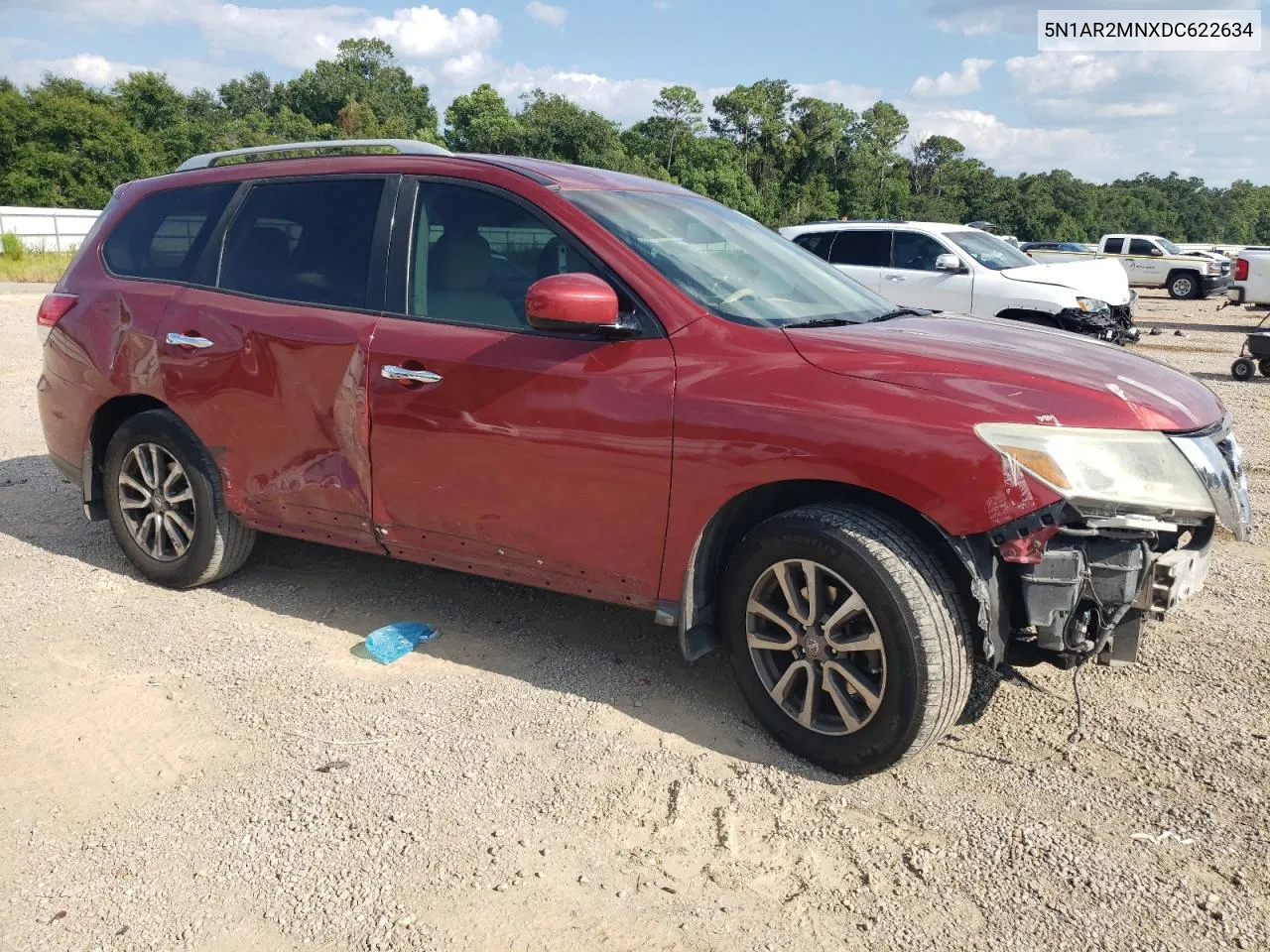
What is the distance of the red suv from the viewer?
3.00 meters

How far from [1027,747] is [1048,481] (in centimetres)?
108

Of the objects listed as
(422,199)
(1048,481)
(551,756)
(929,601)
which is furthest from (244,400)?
(1048,481)

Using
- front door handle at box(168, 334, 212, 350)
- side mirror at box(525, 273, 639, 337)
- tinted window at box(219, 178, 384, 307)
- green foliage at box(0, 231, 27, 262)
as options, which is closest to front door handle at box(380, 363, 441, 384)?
tinted window at box(219, 178, 384, 307)

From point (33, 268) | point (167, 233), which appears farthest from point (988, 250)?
point (33, 268)

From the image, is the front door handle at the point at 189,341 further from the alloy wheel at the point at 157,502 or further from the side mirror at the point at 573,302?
the side mirror at the point at 573,302

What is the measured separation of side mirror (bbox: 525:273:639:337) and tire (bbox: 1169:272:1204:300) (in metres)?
29.7

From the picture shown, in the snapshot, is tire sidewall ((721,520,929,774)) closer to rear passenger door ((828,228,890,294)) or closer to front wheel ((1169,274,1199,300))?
rear passenger door ((828,228,890,294))

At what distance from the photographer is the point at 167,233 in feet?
16.0

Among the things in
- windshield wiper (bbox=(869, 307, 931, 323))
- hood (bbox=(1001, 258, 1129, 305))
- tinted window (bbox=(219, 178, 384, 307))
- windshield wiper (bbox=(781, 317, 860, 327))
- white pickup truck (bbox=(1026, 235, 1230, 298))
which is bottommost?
windshield wiper (bbox=(781, 317, 860, 327))

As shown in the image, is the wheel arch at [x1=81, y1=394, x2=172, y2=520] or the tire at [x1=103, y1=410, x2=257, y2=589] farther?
the wheel arch at [x1=81, y1=394, x2=172, y2=520]

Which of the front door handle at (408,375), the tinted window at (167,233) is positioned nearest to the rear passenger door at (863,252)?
the tinted window at (167,233)

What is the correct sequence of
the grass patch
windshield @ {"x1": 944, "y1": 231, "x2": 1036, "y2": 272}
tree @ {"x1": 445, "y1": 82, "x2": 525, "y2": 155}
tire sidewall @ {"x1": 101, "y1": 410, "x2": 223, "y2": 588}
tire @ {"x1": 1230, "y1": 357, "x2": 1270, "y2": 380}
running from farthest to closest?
tree @ {"x1": 445, "y1": 82, "x2": 525, "y2": 155}
the grass patch
windshield @ {"x1": 944, "y1": 231, "x2": 1036, "y2": 272}
tire @ {"x1": 1230, "y1": 357, "x2": 1270, "y2": 380}
tire sidewall @ {"x1": 101, "y1": 410, "x2": 223, "y2": 588}

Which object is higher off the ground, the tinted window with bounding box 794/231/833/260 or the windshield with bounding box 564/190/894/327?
the tinted window with bounding box 794/231/833/260

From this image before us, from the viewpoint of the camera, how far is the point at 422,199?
409cm
